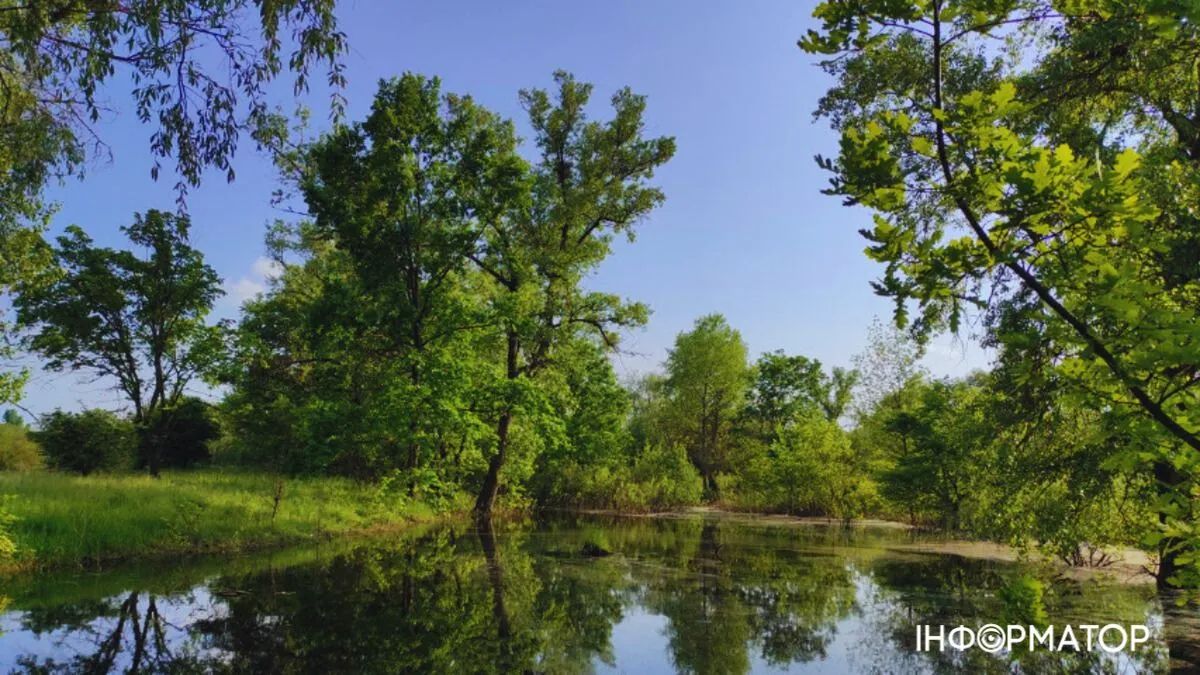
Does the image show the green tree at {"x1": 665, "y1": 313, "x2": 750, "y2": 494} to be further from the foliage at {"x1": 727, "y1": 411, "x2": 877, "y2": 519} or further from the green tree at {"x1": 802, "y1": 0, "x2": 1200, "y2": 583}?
the green tree at {"x1": 802, "y1": 0, "x2": 1200, "y2": 583}

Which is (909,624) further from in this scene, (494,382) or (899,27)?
(494,382)

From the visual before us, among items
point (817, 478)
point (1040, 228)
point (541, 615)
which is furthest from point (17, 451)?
point (1040, 228)

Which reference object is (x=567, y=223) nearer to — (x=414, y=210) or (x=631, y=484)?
(x=414, y=210)

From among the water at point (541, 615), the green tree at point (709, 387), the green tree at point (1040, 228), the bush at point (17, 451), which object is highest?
the green tree at point (709, 387)

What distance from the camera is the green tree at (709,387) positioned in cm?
4634

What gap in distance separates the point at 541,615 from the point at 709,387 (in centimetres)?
3904

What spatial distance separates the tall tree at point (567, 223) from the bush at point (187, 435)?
1432 centimetres

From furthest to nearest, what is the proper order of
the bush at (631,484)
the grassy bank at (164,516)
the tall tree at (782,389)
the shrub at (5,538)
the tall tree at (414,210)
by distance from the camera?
the tall tree at (782,389)
the bush at (631,484)
the tall tree at (414,210)
the grassy bank at (164,516)
the shrub at (5,538)

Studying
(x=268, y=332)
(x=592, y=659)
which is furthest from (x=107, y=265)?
(x=592, y=659)

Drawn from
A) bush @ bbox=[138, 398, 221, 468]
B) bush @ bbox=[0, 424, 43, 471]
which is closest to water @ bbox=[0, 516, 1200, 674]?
bush @ bbox=[138, 398, 221, 468]

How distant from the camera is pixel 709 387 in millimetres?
46875

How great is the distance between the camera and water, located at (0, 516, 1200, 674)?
6.70 metres

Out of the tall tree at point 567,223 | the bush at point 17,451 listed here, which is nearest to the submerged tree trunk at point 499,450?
the tall tree at point 567,223

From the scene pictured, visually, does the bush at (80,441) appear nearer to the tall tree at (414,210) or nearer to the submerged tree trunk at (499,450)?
the tall tree at (414,210)
